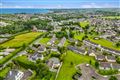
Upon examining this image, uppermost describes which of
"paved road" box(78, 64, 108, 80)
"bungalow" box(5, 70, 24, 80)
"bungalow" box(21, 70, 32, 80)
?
"bungalow" box(5, 70, 24, 80)

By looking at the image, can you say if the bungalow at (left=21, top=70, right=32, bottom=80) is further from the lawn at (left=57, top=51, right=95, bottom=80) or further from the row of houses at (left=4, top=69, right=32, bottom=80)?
the lawn at (left=57, top=51, right=95, bottom=80)

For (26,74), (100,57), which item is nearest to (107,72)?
(100,57)

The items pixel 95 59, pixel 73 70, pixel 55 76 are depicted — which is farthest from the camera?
pixel 95 59

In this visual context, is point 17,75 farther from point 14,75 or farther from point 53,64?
point 53,64

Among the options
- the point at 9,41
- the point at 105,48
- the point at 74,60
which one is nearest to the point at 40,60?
the point at 74,60

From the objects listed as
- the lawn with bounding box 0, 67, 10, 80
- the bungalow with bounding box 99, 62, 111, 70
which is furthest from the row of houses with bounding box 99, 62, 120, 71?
the lawn with bounding box 0, 67, 10, 80

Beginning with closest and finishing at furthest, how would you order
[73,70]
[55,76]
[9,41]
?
1. [55,76]
2. [73,70]
3. [9,41]

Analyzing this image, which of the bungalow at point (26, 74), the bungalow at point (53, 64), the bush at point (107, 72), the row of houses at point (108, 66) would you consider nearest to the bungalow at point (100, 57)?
the row of houses at point (108, 66)

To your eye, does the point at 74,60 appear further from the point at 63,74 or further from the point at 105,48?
the point at 105,48

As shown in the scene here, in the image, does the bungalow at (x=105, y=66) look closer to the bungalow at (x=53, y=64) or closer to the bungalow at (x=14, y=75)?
the bungalow at (x=53, y=64)
